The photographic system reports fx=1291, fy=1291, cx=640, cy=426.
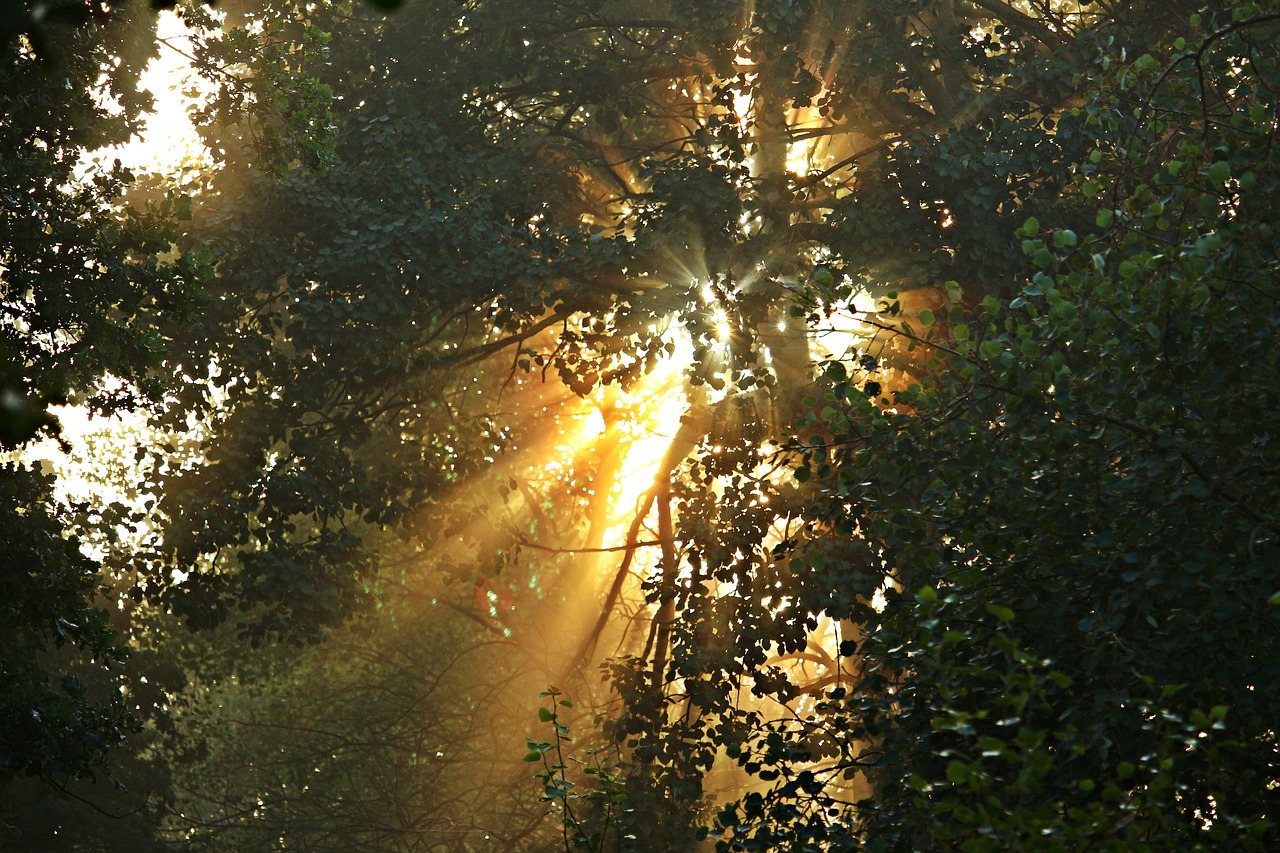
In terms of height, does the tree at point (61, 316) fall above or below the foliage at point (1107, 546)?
above

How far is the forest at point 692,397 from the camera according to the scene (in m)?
5.51

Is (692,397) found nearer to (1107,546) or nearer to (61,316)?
(61,316)

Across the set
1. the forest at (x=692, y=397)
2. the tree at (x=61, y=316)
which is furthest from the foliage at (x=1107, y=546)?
the tree at (x=61, y=316)

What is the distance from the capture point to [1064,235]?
221 inches

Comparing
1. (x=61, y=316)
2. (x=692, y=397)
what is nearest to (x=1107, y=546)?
(x=61, y=316)

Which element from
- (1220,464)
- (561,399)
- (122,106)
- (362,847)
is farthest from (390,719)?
(1220,464)

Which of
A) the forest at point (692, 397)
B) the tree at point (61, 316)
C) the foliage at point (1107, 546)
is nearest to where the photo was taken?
the foliage at point (1107, 546)

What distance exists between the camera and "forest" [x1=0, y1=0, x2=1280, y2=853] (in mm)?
5508

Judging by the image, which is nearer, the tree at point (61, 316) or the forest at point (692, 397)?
the forest at point (692, 397)

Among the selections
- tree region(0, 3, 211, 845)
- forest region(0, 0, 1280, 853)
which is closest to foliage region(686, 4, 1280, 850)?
forest region(0, 0, 1280, 853)

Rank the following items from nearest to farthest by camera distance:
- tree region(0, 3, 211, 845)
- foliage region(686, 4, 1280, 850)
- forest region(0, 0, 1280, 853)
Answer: foliage region(686, 4, 1280, 850), forest region(0, 0, 1280, 853), tree region(0, 3, 211, 845)

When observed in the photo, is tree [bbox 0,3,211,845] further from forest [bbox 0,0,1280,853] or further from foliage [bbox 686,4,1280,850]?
foliage [bbox 686,4,1280,850]

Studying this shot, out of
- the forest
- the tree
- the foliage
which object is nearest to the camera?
the foliage

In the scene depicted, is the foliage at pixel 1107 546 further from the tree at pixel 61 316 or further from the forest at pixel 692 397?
the tree at pixel 61 316
